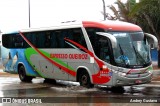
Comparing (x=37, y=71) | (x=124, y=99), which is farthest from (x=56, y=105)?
(x=37, y=71)

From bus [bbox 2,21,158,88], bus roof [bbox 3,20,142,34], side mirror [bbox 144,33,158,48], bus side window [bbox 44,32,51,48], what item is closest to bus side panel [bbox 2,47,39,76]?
bus [bbox 2,21,158,88]

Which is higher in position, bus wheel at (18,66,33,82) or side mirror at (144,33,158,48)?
side mirror at (144,33,158,48)

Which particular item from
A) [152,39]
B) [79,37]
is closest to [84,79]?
[79,37]

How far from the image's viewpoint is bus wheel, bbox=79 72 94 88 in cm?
1719

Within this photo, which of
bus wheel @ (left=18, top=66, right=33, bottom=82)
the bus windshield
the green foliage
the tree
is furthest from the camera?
the tree

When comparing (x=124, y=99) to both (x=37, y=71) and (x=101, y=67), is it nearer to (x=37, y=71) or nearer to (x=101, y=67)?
(x=101, y=67)

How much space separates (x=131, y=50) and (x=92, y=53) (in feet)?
5.80

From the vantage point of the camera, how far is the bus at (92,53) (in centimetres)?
1579

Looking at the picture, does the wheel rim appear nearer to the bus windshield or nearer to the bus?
the bus

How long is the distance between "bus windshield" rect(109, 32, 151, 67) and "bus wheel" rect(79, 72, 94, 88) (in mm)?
2035

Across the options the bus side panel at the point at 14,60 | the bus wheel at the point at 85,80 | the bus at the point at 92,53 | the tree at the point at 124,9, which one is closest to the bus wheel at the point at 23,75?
the bus side panel at the point at 14,60

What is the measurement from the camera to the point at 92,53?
659 inches

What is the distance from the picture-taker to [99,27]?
A: 16.5 m

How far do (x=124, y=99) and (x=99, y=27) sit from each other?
3.97 meters
